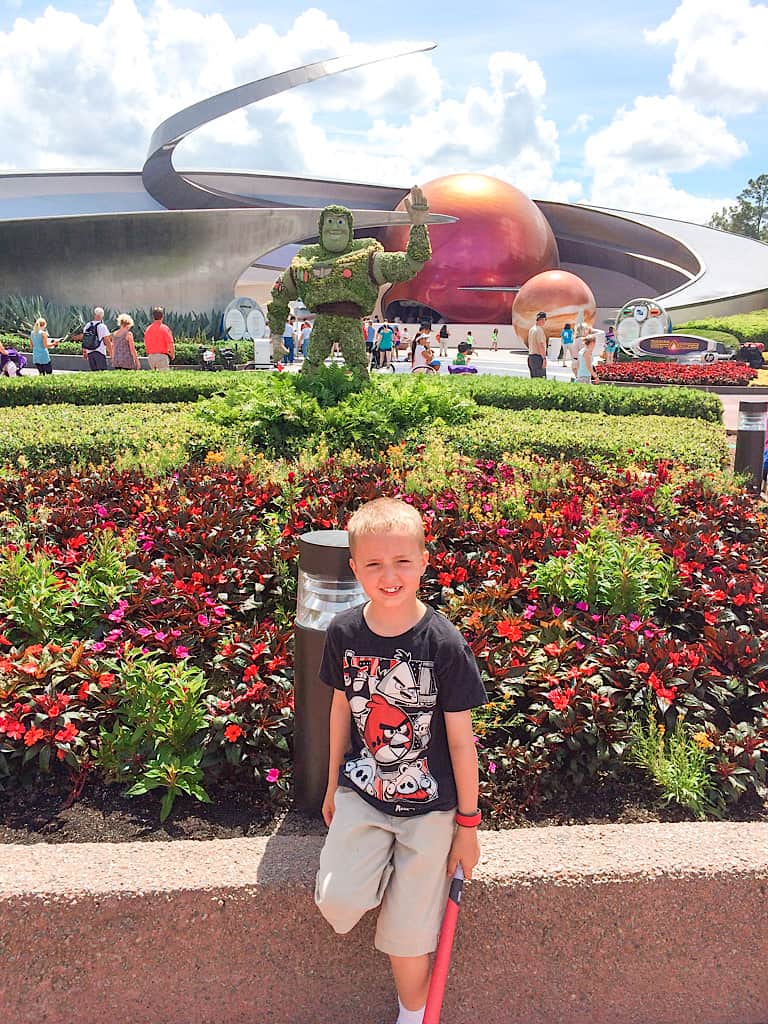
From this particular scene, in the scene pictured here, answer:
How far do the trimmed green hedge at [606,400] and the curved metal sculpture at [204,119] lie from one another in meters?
22.1

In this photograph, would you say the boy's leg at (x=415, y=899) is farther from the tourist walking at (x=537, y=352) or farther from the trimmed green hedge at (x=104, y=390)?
the tourist walking at (x=537, y=352)

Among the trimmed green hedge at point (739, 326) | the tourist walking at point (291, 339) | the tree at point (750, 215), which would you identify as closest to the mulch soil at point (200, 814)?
the tourist walking at point (291, 339)

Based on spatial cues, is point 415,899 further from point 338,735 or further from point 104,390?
point 104,390

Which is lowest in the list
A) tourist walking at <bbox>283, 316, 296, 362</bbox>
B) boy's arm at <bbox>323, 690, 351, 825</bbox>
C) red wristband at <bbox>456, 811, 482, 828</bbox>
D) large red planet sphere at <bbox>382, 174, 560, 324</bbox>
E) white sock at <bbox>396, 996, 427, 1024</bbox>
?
white sock at <bbox>396, 996, 427, 1024</bbox>

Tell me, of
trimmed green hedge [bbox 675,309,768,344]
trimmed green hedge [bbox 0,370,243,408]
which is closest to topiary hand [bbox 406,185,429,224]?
trimmed green hedge [bbox 0,370,243,408]

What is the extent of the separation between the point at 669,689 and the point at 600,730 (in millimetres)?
313

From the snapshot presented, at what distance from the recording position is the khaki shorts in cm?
178

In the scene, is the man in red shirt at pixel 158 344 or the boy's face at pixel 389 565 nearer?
the boy's face at pixel 389 565

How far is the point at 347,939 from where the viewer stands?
195 centimetres

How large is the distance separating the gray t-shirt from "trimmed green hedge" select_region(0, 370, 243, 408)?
8890mm

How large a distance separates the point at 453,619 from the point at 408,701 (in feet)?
4.29

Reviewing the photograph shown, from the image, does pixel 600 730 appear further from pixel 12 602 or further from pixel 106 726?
pixel 12 602

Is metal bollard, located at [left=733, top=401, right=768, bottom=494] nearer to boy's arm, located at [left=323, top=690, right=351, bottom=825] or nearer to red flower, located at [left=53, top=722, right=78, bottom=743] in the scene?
boy's arm, located at [left=323, top=690, right=351, bottom=825]

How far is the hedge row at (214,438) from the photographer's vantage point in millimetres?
6020
